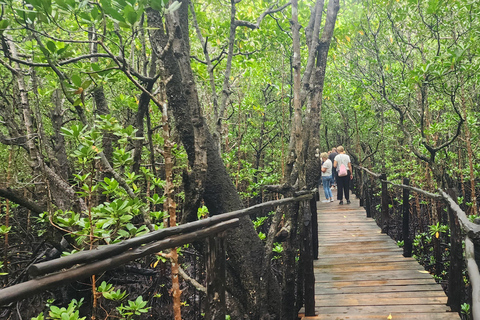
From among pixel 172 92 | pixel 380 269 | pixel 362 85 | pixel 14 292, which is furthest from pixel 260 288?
pixel 362 85

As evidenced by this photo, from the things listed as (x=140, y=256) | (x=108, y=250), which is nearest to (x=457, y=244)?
(x=140, y=256)

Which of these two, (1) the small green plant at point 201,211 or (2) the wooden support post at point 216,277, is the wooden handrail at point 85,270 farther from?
(1) the small green plant at point 201,211

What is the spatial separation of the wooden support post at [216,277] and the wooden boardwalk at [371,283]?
160cm

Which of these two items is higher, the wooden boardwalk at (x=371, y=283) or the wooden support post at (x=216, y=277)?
the wooden support post at (x=216, y=277)

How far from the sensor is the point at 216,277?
6.86 feet

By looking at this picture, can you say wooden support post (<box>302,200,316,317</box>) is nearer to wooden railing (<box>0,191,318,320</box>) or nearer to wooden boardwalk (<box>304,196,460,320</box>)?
wooden boardwalk (<box>304,196,460,320</box>)

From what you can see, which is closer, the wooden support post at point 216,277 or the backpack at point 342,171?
the wooden support post at point 216,277

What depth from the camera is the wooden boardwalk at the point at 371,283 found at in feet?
10.7

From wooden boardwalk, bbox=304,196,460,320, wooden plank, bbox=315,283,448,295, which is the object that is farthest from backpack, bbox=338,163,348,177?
wooden plank, bbox=315,283,448,295

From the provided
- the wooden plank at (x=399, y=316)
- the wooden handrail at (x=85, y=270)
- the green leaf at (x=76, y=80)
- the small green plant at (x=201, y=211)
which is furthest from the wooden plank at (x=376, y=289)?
the green leaf at (x=76, y=80)

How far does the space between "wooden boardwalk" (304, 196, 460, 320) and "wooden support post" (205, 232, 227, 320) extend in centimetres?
160

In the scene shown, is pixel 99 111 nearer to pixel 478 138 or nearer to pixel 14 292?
pixel 14 292

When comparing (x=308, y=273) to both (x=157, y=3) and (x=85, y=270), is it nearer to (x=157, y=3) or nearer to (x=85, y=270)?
(x=85, y=270)

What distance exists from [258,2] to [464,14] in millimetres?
3790
